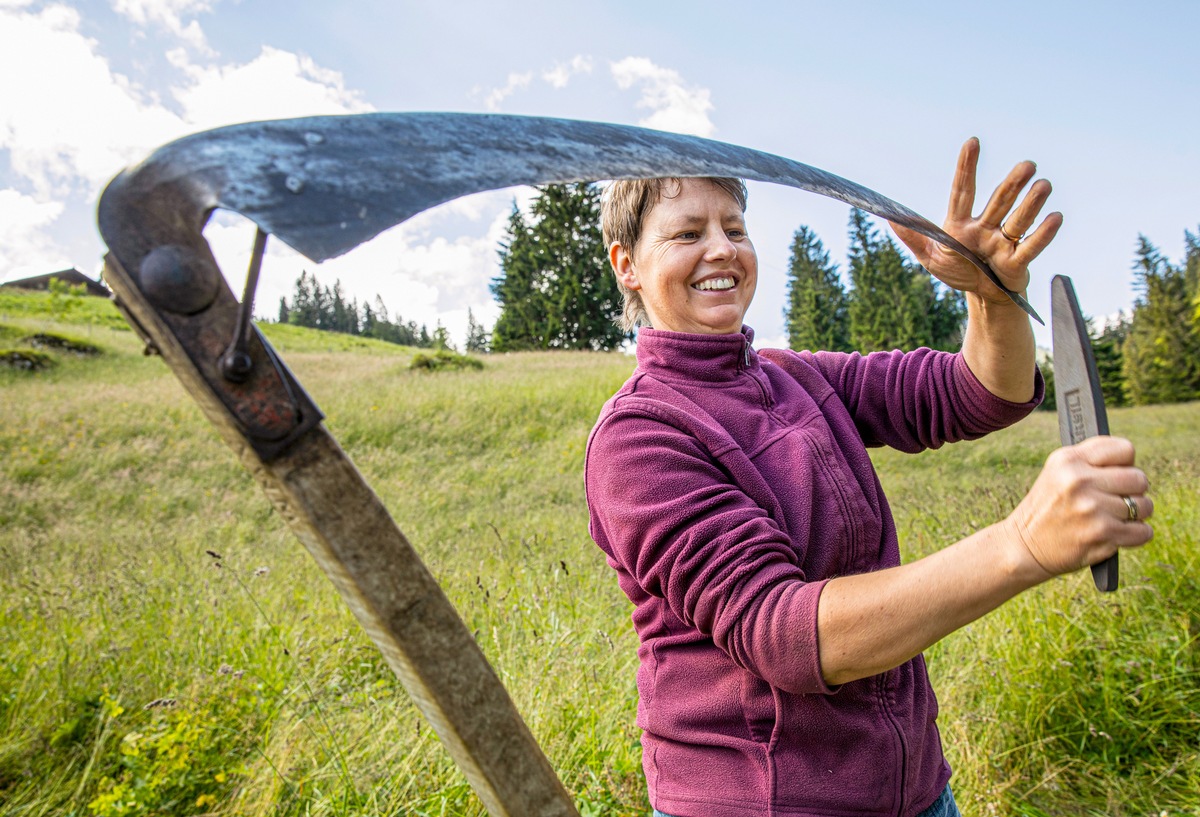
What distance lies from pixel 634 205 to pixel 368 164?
A: 33.4 inches

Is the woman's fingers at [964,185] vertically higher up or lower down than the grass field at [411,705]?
higher up

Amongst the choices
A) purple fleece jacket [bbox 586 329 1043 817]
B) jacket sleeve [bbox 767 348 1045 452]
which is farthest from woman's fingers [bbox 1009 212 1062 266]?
purple fleece jacket [bbox 586 329 1043 817]

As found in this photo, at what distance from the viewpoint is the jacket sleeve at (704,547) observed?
3.20 feet

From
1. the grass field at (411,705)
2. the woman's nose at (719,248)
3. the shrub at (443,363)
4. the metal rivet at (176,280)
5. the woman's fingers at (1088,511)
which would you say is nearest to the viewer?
the metal rivet at (176,280)

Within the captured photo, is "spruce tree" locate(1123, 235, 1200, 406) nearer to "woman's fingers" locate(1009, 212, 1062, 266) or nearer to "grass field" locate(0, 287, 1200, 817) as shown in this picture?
"grass field" locate(0, 287, 1200, 817)

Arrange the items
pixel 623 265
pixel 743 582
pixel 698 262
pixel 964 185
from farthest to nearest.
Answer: pixel 623 265 → pixel 698 262 → pixel 964 185 → pixel 743 582

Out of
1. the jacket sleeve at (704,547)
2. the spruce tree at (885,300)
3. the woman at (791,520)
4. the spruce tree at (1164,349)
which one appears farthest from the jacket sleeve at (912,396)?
the spruce tree at (1164,349)

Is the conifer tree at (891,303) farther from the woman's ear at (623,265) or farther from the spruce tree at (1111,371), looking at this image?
the woman's ear at (623,265)

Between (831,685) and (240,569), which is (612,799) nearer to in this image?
(831,685)

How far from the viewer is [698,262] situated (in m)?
1.40

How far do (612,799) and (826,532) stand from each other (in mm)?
1756

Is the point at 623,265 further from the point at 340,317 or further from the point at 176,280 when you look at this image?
the point at 340,317

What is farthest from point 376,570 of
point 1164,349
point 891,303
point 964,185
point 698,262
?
point 1164,349

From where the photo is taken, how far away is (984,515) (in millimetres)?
5055
